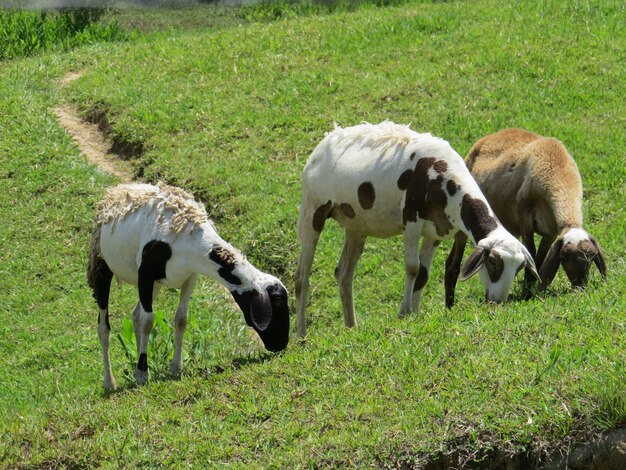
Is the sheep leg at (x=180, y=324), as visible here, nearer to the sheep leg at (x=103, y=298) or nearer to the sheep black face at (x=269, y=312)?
the sheep black face at (x=269, y=312)

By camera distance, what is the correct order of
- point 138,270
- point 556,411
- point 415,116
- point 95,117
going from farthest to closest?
point 95,117, point 415,116, point 138,270, point 556,411

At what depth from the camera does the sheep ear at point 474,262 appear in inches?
353

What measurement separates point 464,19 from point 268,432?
1324 centimetres

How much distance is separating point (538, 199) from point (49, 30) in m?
13.5

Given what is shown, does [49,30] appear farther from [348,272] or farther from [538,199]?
[538,199]

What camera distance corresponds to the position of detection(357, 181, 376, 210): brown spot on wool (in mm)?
10312

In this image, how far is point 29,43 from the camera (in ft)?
69.9

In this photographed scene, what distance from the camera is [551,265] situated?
10094 mm

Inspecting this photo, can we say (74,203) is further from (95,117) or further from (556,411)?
(556,411)

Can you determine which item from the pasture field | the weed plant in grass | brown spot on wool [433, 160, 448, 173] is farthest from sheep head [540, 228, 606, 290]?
the weed plant in grass

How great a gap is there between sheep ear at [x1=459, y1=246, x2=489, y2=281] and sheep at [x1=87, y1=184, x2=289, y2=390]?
1.52 meters

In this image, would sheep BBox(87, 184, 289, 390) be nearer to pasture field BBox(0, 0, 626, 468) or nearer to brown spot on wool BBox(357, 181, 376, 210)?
pasture field BBox(0, 0, 626, 468)

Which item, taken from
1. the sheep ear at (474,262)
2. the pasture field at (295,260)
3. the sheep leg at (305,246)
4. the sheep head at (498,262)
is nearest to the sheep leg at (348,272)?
the sheep leg at (305,246)

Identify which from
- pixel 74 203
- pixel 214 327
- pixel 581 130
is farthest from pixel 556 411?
pixel 74 203
